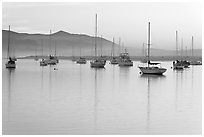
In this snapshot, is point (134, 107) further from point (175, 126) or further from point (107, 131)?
point (107, 131)

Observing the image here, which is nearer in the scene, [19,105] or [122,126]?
[122,126]

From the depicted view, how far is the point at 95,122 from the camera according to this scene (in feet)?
34.9

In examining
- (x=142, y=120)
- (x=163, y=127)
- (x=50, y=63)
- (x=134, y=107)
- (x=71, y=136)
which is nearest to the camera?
(x=71, y=136)

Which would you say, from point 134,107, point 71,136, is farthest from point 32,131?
point 134,107

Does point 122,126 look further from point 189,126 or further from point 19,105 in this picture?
point 19,105

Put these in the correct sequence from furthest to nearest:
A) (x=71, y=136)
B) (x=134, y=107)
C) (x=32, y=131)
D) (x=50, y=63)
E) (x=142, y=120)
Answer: (x=50, y=63) → (x=134, y=107) → (x=142, y=120) → (x=32, y=131) → (x=71, y=136)

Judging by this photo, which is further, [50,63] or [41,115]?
[50,63]

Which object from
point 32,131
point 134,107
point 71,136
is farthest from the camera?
point 134,107

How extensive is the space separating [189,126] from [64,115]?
3.94m

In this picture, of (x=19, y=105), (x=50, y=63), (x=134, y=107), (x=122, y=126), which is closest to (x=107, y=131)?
(x=122, y=126)

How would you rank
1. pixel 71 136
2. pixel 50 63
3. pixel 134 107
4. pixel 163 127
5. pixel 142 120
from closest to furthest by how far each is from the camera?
1. pixel 71 136
2. pixel 163 127
3. pixel 142 120
4. pixel 134 107
5. pixel 50 63

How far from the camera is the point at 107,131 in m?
9.50

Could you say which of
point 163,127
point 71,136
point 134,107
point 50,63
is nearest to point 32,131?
point 71,136

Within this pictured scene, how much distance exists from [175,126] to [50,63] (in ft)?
227
